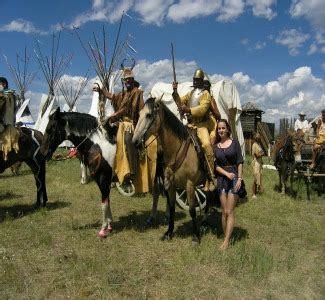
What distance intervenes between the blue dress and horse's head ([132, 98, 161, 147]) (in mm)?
1018

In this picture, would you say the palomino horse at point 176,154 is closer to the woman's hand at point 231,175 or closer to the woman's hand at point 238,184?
the woman's hand at point 231,175

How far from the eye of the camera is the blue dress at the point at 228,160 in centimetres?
534

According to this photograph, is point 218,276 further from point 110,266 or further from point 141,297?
point 110,266

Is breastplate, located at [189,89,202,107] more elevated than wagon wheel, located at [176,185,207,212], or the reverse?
breastplate, located at [189,89,202,107]

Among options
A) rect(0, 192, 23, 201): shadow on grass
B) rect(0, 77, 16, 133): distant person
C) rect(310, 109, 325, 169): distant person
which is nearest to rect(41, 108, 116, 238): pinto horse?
rect(0, 77, 16, 133): distant person

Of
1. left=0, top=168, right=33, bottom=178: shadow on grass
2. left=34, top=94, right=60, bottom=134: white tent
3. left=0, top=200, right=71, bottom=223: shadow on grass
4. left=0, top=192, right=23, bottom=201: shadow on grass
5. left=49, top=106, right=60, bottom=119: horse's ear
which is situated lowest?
left=0, top=200, right=71, bottom=223: shadow on grass

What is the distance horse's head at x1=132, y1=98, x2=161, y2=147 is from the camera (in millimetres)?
4988

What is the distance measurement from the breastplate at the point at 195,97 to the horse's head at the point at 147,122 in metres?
1.04

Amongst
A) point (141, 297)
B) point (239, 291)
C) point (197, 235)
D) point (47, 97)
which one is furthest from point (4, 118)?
point (47, 97)

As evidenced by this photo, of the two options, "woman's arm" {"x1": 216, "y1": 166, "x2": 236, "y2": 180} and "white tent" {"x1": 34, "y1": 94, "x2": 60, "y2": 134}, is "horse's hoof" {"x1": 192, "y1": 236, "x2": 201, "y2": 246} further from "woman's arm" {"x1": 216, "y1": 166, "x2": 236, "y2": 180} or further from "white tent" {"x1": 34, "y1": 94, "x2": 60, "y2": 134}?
"white tent" {"x1": 34, "y1": 94, "x2": 60, "y2": 134}

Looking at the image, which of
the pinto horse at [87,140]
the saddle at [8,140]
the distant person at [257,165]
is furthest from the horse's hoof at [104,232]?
the distant person at [257,165]

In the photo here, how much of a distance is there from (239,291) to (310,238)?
8.25 feet

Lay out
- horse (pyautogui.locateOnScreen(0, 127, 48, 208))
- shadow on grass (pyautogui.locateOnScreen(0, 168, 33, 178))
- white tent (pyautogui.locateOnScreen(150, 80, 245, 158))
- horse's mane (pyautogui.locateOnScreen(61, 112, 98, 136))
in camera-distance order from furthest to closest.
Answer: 1. shadow on grass (pyautogui.locateOnScreen(0, 168, 33, 178))
2. white tent (pyautogui.locateOnScreen(150, 80, 245, 158))
3. horse (pyautogui.locateOnScreen(0, 127, 48, 208))
4. horse's mane (pyautogui.locateOnScreen(61, 112, 98, 136))

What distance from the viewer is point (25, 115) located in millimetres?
24312
